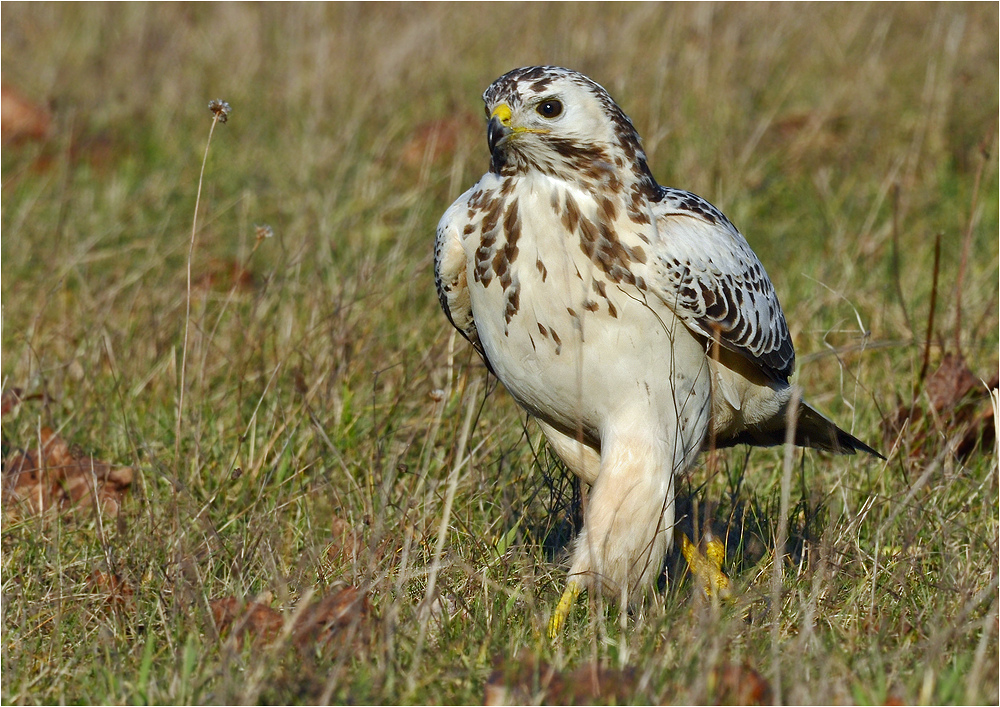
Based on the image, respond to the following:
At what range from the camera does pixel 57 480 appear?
14.1 feet

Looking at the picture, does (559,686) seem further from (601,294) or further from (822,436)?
(822,436)

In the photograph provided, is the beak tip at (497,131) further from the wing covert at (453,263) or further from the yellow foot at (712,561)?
the yellow foot at (712,561)

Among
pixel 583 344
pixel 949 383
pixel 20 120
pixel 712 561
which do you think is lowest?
pixel 712 561

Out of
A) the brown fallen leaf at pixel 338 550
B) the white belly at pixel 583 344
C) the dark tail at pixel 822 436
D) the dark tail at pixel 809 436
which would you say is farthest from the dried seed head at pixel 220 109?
the dark tail at pixel 822 436

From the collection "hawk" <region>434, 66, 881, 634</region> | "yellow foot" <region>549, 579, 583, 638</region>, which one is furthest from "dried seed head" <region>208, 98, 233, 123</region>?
"yellow foot" <region>549, 579, 583, 638</region>

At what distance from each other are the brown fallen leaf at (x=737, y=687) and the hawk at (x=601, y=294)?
0.61m

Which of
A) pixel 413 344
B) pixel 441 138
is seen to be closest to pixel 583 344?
pixel 413 344

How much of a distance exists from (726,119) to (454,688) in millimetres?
5005

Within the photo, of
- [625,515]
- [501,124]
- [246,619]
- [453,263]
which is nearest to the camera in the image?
[246,619]

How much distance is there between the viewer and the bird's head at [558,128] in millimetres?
3316

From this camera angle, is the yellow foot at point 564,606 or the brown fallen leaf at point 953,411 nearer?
the yellow foot at point 564,606

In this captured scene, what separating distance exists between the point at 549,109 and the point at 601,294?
52 centimetres

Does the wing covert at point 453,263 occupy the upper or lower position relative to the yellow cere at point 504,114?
lower

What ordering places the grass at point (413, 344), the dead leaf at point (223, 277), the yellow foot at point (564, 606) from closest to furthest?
the grass at point (413, 344)
the yellow foot at point (564, 606)
the dead leaf at point (223, 277)
